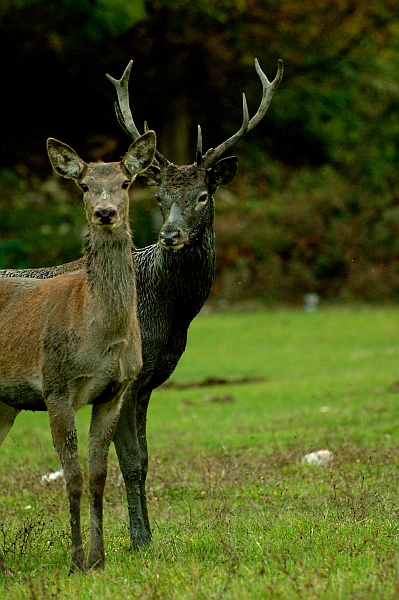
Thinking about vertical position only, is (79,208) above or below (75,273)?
below

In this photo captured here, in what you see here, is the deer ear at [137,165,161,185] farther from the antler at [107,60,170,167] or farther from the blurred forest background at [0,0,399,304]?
the blurred forest background at [0,0,399,304]

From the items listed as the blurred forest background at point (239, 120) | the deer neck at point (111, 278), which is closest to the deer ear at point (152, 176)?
the deer neck at point (111, 278)

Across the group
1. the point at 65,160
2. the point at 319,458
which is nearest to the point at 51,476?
the point at 319,458

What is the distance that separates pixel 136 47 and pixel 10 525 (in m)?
23.3

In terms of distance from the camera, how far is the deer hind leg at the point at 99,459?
6.79 m

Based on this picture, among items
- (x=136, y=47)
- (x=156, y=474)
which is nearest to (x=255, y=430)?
(x=156, y=474)

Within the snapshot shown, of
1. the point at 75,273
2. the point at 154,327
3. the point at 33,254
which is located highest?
the point at 75,273

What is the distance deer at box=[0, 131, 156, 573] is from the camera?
679 cm

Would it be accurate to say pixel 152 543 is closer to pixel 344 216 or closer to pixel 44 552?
pixel 44 552

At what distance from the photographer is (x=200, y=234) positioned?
8.24 meters

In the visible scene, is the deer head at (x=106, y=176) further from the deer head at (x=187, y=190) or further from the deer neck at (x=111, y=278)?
the deer head at (x=187, y=190)

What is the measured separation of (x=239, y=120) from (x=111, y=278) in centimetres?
2573

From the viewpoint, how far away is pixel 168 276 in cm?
830

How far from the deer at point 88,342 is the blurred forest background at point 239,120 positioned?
18170mm
